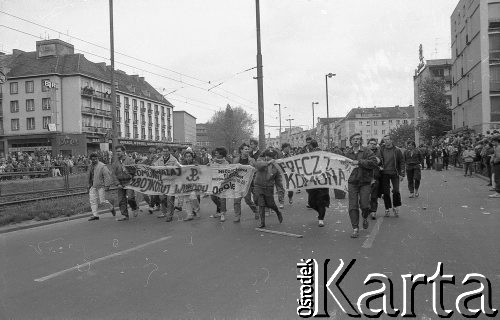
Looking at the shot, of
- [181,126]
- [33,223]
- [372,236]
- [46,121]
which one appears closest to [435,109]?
[46,121]

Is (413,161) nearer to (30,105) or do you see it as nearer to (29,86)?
(30,105)

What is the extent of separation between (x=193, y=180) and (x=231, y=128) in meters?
86.0

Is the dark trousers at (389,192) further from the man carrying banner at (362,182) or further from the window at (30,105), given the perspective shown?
the window at (30,105)

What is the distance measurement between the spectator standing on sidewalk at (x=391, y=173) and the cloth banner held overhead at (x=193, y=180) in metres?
3.07

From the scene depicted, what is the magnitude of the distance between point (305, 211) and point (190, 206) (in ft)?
9.54

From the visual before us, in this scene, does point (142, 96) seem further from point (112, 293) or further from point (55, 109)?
point (112, 293)

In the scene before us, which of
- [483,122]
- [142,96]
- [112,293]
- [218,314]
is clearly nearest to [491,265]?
[218,314]

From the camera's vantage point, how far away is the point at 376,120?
136m

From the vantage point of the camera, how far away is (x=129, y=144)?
7144 cm

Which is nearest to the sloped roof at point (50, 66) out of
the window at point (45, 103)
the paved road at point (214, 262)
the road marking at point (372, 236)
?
the window at point (45, 103)

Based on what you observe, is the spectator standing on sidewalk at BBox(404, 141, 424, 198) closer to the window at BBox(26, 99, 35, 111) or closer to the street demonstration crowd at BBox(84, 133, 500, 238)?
the street demonstration crowd at BBox(84, 133, 500, 238)

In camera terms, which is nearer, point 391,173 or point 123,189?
point 391,173

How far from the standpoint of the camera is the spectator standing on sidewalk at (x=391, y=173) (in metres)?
10.1

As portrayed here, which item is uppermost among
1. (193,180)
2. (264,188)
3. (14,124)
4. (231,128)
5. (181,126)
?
(181,126)
